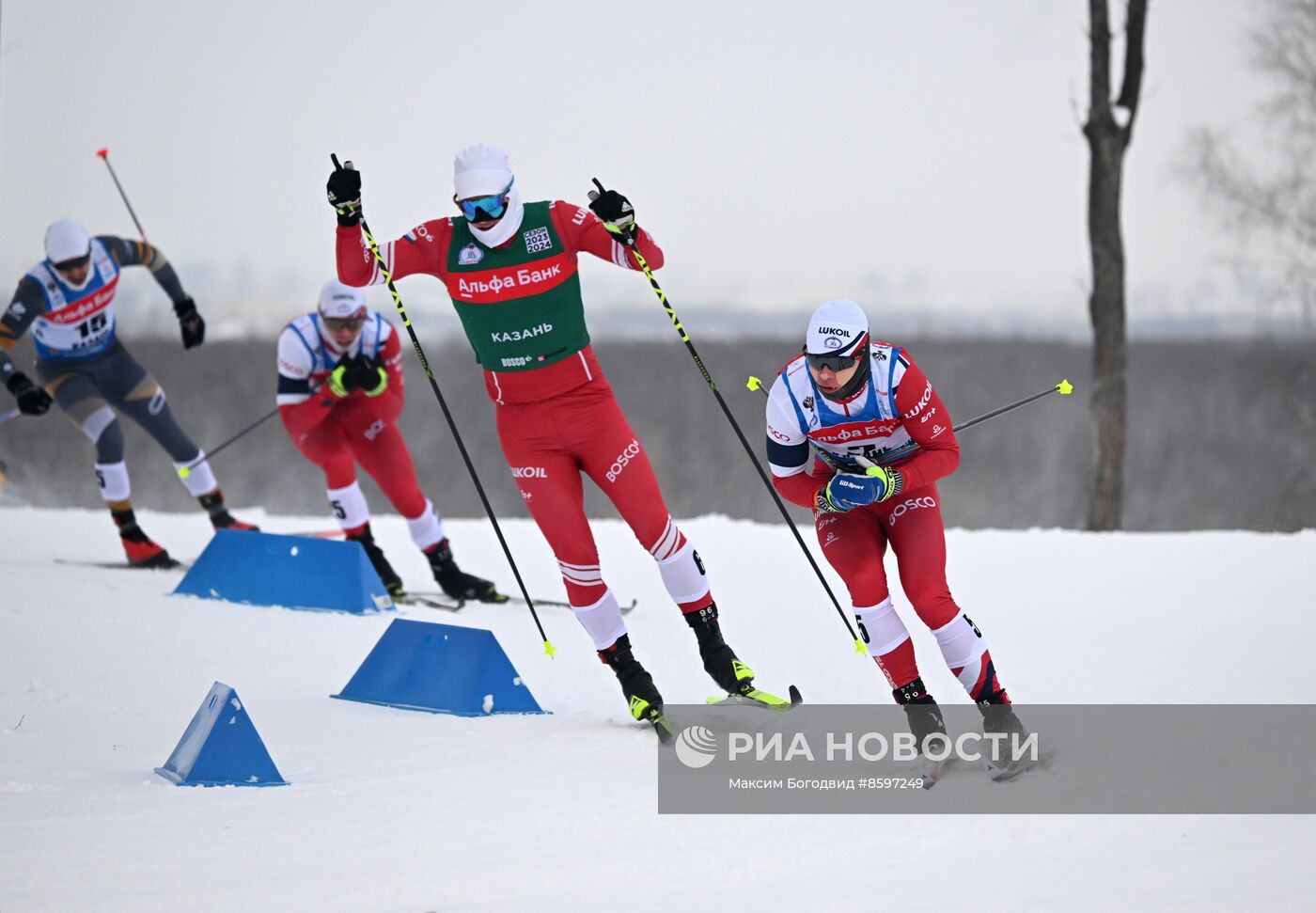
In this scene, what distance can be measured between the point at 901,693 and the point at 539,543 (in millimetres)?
5193

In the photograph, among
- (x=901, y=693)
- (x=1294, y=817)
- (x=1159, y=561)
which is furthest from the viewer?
(x=1159, y=561)

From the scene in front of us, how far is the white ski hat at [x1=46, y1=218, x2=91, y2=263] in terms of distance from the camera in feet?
23.8

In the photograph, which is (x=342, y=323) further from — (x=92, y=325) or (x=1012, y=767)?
(x=1012, y=767)

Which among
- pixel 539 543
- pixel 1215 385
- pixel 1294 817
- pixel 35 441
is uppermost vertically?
pixel 1294 817

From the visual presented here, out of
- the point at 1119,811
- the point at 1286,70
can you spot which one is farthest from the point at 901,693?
the point at 1286,70

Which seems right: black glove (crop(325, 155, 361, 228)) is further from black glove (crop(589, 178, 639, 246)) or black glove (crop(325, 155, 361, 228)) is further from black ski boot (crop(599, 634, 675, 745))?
black ski boot (crop(599, 634, 675, 745))

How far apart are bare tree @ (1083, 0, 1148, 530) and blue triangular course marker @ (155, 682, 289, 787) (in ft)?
28.4

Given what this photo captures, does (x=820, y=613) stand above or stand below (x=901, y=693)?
below

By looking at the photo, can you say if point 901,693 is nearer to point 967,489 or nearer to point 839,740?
point 839,740

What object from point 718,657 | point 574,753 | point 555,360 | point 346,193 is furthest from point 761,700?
point 346,193

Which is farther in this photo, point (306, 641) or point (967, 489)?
point (967, 489)

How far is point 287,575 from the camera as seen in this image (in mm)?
6703

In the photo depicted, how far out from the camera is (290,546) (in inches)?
265

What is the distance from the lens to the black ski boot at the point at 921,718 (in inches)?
149
